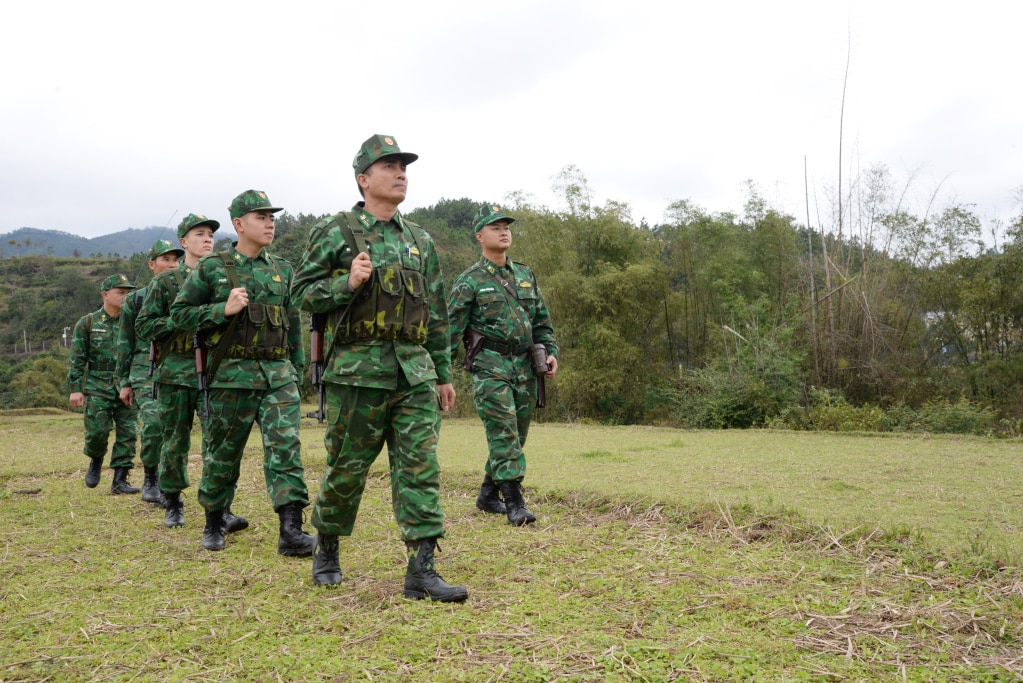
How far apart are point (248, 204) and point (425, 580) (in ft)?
9.08

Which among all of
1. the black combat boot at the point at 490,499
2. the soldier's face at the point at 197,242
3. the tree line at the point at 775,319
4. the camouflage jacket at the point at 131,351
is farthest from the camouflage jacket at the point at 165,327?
the tree line at the point at 775,319

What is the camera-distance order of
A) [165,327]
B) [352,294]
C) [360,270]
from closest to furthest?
[360,270], [352,294], [165,327]

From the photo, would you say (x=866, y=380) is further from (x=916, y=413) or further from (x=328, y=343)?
(x=328, y=343)

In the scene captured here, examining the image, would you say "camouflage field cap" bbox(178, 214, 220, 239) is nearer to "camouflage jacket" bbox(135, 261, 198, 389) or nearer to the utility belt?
"camouflage jacket" bbox(135, 261, 198, 389)

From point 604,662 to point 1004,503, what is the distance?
3587mm

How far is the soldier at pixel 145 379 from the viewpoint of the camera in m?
6.94

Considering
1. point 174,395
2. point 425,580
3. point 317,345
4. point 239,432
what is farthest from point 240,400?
point 425,580

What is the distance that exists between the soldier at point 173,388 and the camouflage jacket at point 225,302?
328 mm

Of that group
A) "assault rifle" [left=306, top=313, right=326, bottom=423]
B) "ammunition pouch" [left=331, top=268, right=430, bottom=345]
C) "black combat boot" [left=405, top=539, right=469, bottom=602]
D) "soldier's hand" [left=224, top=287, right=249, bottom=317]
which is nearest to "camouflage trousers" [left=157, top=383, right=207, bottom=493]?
"soldier's hand" [left=224, top=287, right=249, bottom=317]

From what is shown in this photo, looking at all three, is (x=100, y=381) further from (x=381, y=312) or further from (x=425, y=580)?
(x=425, y=580)

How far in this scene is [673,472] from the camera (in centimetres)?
689

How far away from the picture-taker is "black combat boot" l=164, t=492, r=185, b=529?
5.76 m

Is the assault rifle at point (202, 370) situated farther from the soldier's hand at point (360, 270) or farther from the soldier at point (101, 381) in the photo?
the soldier at point (101, 381)

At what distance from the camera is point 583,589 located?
147 inches
